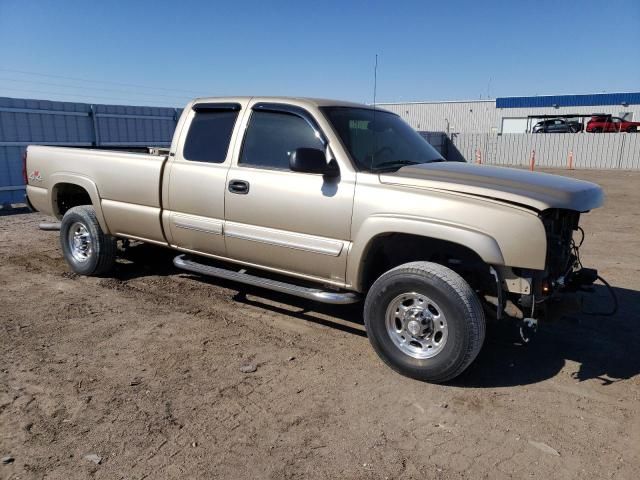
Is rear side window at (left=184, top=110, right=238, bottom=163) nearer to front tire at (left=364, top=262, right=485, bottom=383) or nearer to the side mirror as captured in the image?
the side mirror

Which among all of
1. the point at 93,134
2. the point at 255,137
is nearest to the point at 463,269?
the point at 255,137

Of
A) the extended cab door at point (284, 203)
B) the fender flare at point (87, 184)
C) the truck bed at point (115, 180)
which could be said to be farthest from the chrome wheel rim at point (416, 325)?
the fender flare at point (87, 184)

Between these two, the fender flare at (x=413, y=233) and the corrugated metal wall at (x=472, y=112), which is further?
the corrugated metal wall at (x=472, y=112)

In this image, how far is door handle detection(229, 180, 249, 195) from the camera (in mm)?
4645

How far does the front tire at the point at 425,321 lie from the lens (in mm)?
3631

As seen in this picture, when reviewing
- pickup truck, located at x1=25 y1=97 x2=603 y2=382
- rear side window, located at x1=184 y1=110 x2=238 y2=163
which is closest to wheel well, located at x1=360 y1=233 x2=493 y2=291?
pickup truck, located at x1=25 y1=97 x2=603 y2=382

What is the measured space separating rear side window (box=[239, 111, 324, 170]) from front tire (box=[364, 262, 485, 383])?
136 centimetres

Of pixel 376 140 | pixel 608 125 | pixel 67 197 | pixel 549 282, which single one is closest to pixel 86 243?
pixel 67 197

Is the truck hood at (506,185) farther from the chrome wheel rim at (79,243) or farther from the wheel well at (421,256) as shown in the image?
the chrome wheel rim at (79,243)

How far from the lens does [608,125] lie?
3259cm

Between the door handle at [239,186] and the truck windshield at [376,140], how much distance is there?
919 mm

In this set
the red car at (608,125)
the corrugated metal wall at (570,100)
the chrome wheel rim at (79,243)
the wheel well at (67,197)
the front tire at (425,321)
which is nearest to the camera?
the front tire at (425,321)

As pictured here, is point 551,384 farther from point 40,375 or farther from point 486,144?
point 486,144

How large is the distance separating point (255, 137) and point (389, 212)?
1575 mm
